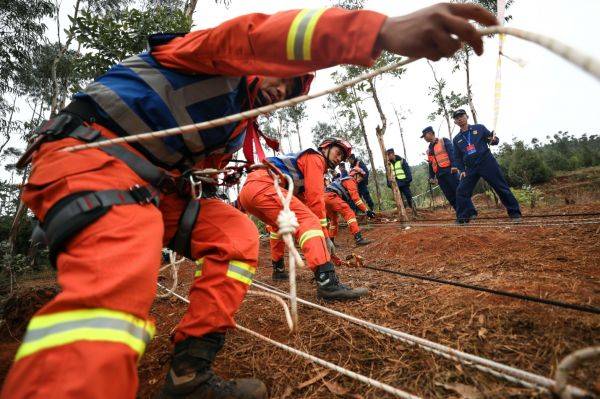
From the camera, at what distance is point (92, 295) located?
74 centimetres

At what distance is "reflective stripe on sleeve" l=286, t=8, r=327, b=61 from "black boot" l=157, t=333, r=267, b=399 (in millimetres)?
1179

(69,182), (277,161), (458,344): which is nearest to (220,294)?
(69,182)

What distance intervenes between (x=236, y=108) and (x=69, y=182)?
A: 0.75 m

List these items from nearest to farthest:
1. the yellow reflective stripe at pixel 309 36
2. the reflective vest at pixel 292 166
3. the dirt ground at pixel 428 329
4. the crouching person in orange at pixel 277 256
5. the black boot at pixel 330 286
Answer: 1. the yellow reflective stripe at pixel 309 36
2. the dirt ground at pixel 428 329
3. the black boot at pixel 330 286
4. the reflective vest at pixel 292 166
5. the crouching person in orange at pixel 277 256

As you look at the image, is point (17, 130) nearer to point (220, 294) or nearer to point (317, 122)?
point (220, 294)

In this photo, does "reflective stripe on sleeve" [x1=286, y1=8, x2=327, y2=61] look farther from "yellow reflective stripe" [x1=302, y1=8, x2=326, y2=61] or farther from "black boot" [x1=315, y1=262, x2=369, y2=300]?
"black boot" [x1=315, y1=262, x2=369, y2=300]

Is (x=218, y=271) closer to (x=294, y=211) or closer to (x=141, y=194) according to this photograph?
(x=141, y=194)

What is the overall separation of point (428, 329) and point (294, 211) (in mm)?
1427

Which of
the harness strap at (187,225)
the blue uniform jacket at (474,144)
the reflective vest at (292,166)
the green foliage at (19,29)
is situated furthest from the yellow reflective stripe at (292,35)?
the green foliage at (19,29)

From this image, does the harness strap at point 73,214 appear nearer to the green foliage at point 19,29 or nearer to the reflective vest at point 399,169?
the reflective vest at point 399,169

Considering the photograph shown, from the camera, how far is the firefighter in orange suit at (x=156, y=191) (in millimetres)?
716

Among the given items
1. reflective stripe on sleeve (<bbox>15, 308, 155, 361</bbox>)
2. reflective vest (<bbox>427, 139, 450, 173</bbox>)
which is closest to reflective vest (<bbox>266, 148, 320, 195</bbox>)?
reflective stripe on sleeve (<bbox>15, 308, 155, 361</bbox>)

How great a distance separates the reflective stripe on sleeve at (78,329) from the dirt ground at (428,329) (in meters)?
0.90

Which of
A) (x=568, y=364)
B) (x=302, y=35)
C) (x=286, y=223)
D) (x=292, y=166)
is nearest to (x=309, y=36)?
(x=302, y=35)
